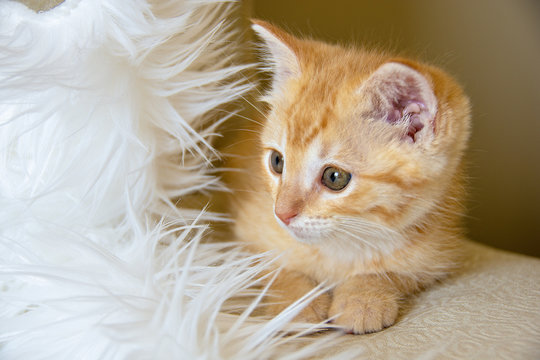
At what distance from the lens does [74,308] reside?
2.10 ft

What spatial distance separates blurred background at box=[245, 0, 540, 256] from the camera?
1.42 meters

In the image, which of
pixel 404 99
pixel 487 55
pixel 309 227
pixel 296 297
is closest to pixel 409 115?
pixel 404 99

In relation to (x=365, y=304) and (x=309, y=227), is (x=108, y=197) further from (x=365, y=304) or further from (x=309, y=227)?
(x=365, y=304)

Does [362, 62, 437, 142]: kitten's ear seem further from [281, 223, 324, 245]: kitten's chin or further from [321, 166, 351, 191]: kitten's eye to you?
[281, 223, 324, 245]: kitten's chin

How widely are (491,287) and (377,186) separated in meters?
0.31

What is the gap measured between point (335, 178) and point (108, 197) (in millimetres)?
392

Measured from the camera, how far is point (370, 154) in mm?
778

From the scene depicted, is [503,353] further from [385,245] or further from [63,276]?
[63,276]

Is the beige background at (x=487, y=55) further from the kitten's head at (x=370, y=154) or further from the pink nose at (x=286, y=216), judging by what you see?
the pink nose at (x=286, y=216)

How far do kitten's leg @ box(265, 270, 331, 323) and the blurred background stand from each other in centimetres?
79

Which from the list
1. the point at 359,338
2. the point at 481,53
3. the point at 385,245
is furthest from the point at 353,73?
the point at 481,53

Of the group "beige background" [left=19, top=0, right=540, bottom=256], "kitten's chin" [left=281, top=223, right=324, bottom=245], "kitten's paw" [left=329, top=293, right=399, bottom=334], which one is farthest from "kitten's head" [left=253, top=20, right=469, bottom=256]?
"beige background" [left=19, top=0, right=540, bottom=256]

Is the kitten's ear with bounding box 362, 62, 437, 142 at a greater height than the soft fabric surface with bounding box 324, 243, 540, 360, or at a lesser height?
greater

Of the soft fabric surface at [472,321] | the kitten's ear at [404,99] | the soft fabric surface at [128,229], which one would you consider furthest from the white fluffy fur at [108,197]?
the kitten's ear at [404,99]
